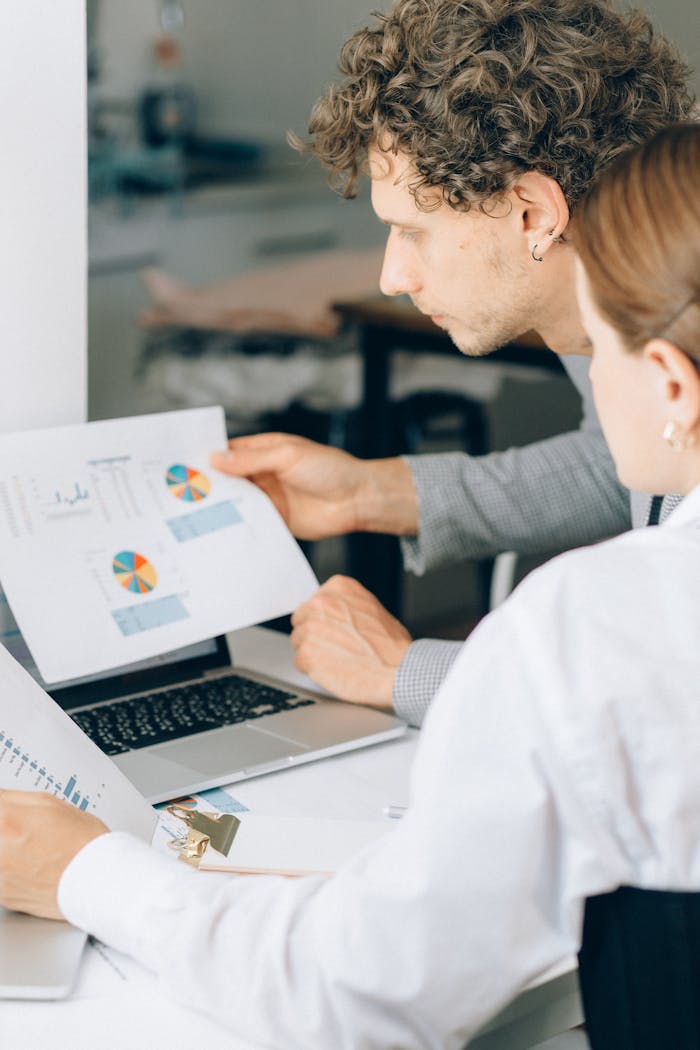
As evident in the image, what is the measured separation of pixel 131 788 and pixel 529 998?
352 mm

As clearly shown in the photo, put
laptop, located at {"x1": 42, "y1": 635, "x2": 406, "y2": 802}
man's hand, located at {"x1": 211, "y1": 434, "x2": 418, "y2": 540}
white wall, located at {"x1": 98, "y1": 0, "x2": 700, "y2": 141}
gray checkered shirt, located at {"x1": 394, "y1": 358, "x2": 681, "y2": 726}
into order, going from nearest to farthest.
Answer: laptop, located at {"x1": 42, "y1": 635, "x2": 406, "y2": 802}, man's hand, located at {"x1": 211, "y1": 434, "x2": 418, "y2": 540}, gray checkered shirt, located at {"x1": 394, "y1": 358, "x2": 681, "y2": 726}, white wall, located at {"x1": 98, "y1": 0, "x2": 700, "y2": 141}

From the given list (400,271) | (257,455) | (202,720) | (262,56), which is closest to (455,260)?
(400,271)

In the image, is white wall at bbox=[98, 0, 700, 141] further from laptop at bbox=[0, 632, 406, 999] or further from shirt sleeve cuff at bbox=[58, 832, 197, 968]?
shirt sleeve cuff at bbox=[58, 832, 197, 968]

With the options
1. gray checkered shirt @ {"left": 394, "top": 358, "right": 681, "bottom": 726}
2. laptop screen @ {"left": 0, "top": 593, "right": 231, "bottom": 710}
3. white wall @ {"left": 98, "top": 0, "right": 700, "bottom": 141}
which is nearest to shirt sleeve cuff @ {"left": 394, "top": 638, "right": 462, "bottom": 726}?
laptop screen @ {"left": 0, "top": 593, "right": 231, "bottom": 710}

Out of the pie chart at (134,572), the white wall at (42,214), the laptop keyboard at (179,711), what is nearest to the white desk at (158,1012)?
the laptop keyboard at (179,711)

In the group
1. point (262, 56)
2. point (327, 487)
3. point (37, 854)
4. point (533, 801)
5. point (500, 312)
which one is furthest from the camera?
point (262, 56)

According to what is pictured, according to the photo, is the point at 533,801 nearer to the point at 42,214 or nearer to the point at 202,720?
the point at 202,720

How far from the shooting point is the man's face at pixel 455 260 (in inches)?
54.0

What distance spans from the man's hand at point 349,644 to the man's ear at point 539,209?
0.43 metres

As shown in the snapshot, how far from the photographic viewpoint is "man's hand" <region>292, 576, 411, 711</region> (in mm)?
1354

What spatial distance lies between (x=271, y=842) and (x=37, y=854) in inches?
8.5

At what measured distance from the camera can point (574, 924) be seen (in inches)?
27.3

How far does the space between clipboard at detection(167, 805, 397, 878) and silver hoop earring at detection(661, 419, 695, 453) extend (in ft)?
1.24

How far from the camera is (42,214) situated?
1.34 meters
